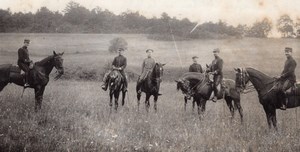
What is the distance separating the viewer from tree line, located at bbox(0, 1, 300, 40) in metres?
13.7

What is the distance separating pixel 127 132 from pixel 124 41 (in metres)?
10.7

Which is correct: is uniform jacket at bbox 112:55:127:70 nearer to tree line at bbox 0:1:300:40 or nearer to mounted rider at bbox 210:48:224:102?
tree line at bbox 0:1:300:40

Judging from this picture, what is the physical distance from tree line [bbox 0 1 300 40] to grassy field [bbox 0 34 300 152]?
600 mm

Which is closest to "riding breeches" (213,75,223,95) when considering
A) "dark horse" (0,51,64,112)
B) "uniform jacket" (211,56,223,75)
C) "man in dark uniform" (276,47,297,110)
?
"uniform jacket" (211,56,223,75)

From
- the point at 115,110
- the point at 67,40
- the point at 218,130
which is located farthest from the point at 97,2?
the point at 218,130

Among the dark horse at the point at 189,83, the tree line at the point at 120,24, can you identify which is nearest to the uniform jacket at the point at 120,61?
the dark horse at the point at 189,83

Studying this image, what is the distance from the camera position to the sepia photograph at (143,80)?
776cm

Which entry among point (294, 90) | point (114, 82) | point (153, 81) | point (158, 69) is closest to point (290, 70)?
point (294, 90)

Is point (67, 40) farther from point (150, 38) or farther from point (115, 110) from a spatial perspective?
point (115, 110)

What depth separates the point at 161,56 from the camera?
20.2 meters

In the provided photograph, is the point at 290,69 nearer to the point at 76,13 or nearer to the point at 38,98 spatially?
the point at 38,98

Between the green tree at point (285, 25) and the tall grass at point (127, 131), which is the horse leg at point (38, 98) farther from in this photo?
the green tree at point (285, 25)

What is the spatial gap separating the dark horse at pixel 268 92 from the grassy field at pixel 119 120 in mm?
614

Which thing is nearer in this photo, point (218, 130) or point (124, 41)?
point (218, 130)
